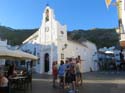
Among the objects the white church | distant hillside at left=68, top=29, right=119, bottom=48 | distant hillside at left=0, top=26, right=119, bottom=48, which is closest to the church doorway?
the white church

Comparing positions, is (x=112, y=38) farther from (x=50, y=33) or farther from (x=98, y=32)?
(x=50, y=33)

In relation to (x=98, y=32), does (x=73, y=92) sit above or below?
below

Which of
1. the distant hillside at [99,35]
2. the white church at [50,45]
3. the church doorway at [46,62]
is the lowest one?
the church doorway at [46,62]

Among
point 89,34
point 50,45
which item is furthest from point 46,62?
point 89,34

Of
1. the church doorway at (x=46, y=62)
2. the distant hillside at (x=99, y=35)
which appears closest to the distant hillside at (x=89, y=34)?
the distant hillside at (x=99, y=35)

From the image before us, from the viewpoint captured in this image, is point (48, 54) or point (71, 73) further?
point (48, 54)

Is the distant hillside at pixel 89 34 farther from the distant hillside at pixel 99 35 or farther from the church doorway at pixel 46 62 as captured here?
the church doorway at pixel 46 62

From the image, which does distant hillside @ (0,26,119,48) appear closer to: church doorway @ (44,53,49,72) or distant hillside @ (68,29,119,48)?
distant hillside @ (68,29,119,48)

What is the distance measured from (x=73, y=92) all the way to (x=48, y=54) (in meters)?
27.2

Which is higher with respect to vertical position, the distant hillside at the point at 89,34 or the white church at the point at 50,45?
the distant hillside at the point at 89,34

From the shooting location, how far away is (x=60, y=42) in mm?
39844

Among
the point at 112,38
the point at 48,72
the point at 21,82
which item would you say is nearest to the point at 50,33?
the point at 48,72

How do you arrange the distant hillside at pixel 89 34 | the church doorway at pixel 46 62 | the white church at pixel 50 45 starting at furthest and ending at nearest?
the distant hillside at pixel 89 34, the church doorway at pixel 46 62, the white church at pixel 50 45

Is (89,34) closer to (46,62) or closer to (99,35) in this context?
(99,35)
